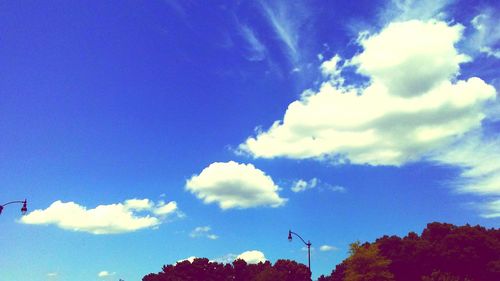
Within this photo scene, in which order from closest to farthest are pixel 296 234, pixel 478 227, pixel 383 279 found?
pixel 296 234 < pixel 383 279 < pixel 478 227

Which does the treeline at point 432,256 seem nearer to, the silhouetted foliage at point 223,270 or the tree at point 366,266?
the tree at point 366,266

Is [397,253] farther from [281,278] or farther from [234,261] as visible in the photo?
[234,261]

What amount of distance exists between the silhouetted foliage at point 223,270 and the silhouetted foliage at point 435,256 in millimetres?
33062

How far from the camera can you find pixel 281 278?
88.9 metres

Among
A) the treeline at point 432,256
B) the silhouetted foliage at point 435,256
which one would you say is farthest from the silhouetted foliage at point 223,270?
the silhouetted foliage at point 435,256

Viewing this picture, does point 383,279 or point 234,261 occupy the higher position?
point 234,261

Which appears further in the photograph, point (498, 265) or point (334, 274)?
point (334, 274)

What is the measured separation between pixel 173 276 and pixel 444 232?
63445mm

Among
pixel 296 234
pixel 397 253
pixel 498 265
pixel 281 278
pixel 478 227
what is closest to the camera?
pixel 296 234

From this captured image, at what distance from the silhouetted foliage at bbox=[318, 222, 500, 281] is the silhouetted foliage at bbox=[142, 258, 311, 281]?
33062 millimetres

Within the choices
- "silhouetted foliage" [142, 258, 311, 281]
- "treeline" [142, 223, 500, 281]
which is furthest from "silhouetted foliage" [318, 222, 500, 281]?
"silhouetted foliage" [142, 258, 311, 281]

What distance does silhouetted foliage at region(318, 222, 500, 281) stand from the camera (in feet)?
193

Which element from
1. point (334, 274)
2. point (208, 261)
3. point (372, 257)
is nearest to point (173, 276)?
point (208, 261)

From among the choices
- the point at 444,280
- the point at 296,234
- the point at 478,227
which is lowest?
the point at 444,280
